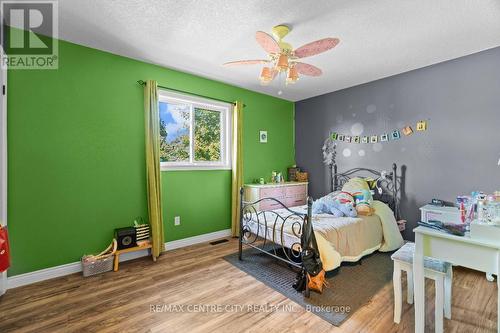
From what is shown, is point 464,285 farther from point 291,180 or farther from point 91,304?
point 91,304

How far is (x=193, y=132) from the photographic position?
3760mm

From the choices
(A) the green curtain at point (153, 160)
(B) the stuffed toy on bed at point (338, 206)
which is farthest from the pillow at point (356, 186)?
(A) the green curtain at point (153, 160)

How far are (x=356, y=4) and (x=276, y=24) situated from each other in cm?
74

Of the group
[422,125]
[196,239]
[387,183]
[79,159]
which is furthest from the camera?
[387,183]

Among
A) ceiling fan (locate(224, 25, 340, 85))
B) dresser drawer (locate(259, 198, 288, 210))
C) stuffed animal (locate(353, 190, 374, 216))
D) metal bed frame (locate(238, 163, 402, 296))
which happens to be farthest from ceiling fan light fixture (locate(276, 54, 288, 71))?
dresser drawer (locate(259, 198, 288, 210))

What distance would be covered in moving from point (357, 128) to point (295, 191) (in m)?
1.67

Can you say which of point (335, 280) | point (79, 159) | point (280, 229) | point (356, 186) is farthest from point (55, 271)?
point (356, 186)

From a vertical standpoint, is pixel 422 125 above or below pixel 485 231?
above

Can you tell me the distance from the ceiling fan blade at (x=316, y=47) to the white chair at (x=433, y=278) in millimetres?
1941

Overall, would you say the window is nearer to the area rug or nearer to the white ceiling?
the white ceiling

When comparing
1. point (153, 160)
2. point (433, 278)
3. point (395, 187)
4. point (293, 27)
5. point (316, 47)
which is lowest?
point (433, 278)

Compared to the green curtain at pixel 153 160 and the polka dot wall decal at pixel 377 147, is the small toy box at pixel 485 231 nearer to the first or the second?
the polka dot wall decal at pixel 377 147

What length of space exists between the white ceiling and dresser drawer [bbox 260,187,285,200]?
219 cm

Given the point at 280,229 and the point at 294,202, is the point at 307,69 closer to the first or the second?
the point at 280,229
